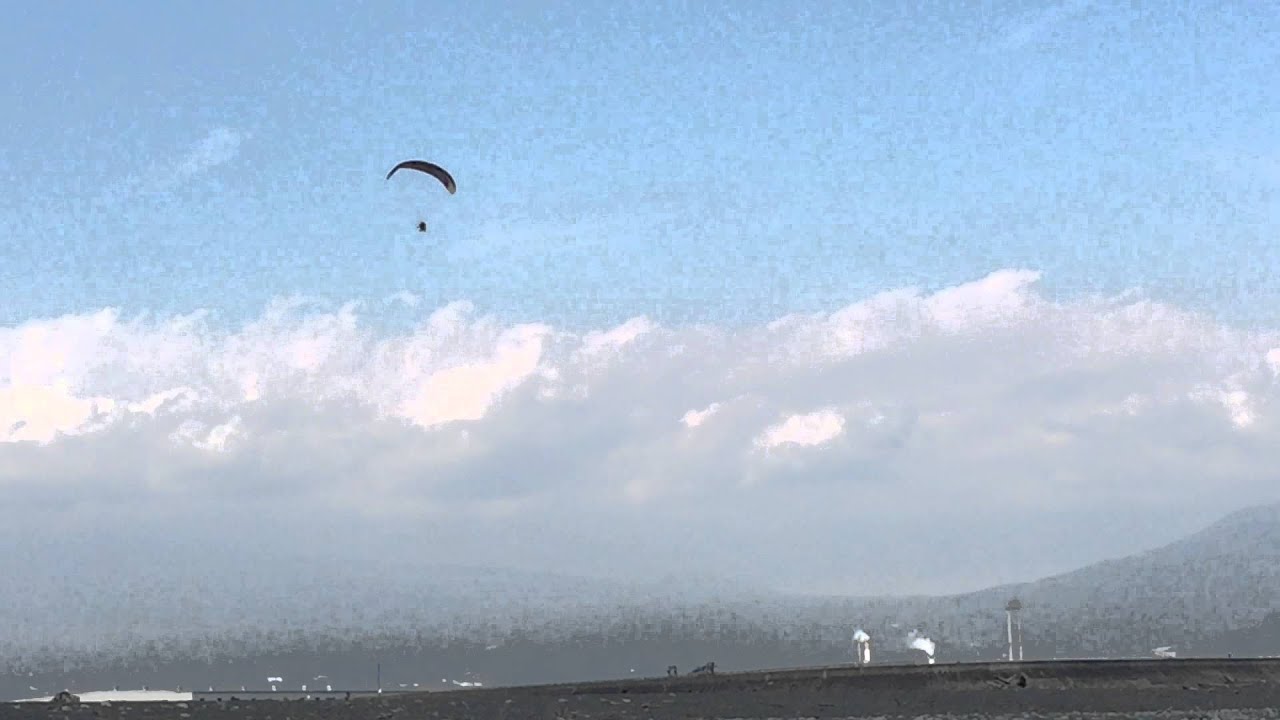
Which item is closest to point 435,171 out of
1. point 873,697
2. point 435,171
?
point 435,171

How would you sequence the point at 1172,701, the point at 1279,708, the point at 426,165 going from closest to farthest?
1. the point at 426,165
2. the point at 1279,708
3. the point at 1172,701

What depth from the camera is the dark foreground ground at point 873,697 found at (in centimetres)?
10956

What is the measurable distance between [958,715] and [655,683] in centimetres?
2299

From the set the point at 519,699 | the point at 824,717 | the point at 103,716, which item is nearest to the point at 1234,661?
the point at 824,717

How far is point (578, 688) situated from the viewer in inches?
4552

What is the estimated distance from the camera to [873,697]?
116812 millimetres

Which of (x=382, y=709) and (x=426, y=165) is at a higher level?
(x=426, y=165)

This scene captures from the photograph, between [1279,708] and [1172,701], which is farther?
[1172,701]

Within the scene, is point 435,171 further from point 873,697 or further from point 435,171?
point 873,697

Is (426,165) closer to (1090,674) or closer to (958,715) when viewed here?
(958,715)

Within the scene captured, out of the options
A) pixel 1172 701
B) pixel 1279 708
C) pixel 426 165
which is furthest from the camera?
pixel 1172 701

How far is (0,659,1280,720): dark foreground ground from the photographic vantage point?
110 meters

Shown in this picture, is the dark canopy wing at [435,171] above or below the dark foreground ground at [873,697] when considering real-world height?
above

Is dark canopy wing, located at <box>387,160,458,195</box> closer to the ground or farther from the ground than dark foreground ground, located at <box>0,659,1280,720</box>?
farther from the ground
